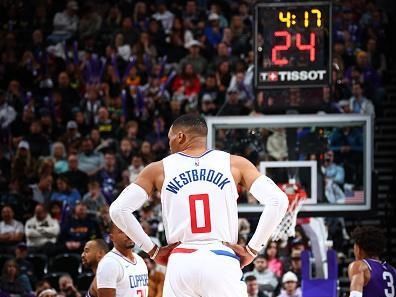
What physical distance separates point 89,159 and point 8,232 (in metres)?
2.16

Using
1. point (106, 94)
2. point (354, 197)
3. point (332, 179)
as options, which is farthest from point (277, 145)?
point (106, 94)

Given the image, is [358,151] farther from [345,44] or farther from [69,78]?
[69,78]

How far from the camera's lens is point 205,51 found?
21359mm

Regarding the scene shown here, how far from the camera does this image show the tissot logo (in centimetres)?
1366

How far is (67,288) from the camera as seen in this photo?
49.1 feet

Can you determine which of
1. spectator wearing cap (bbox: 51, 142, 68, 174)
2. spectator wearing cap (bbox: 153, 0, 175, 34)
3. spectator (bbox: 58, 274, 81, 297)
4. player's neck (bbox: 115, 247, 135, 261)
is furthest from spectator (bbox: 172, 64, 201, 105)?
player's neck (bbox: 115, 247, 135, 261)

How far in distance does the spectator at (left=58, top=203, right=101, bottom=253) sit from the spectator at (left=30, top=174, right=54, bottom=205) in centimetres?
114

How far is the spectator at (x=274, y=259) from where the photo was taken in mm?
15891

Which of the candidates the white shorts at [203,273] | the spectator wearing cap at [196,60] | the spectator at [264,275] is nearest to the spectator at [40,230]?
the spectator at [264,275]

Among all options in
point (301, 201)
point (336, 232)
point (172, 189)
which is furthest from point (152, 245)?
point (336, 232)

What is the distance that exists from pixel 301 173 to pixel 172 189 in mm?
6081

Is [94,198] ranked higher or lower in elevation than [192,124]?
lower

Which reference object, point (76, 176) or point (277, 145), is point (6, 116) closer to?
point (76, 176)

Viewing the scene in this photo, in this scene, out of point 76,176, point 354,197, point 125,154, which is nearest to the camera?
point 354,197
